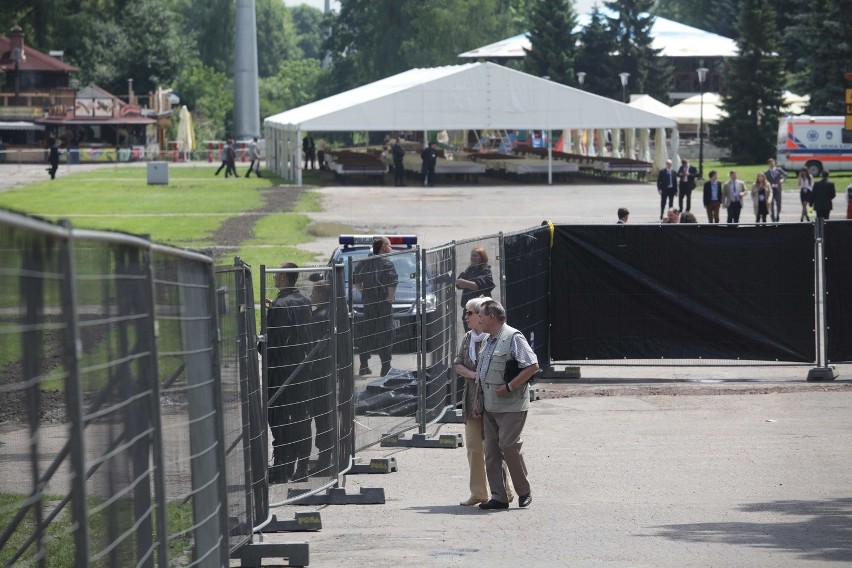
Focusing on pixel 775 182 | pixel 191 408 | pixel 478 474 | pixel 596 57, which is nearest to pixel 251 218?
pixel 775 182

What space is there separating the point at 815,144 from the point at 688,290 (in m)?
51.6

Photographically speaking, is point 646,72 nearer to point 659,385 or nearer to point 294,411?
point 659,385

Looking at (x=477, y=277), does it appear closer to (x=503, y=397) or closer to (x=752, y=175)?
(x=503, y=397)

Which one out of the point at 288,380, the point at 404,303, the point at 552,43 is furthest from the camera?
the point at 552,43

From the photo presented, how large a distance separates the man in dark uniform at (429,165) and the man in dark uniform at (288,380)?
166ft

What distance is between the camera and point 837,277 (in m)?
17.6

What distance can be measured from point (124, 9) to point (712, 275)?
9404cm

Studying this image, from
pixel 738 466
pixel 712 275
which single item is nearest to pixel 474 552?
pixel 738 466

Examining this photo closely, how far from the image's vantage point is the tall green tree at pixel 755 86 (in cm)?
8156

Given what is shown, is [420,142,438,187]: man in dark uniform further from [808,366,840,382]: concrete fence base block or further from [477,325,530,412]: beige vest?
[477,325,530,412]: beige vest

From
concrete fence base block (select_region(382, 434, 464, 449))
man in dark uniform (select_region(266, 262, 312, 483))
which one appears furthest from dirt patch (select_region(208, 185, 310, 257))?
man in dark uniform (select_region(266, 262, 312, 483))

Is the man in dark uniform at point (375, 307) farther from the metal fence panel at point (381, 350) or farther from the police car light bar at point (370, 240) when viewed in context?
the police car light bar at point (370, 240)

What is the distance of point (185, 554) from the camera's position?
5.40 metres

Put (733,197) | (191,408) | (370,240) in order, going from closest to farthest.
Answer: (191,408), (370,240), (733,197)
